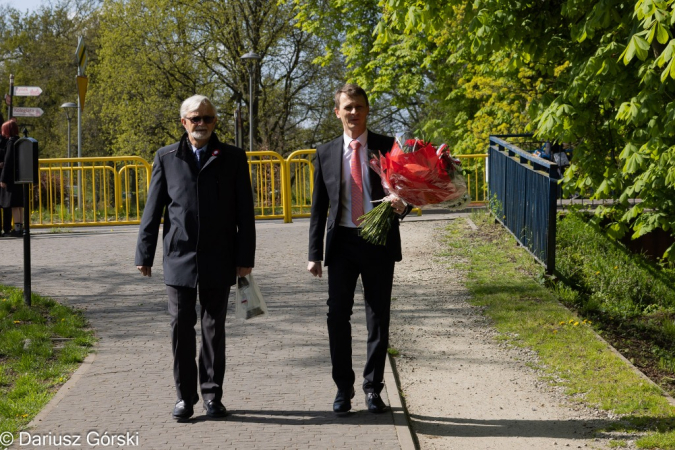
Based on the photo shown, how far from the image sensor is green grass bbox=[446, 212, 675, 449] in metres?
6.19

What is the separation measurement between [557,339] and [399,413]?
2680 millimetres

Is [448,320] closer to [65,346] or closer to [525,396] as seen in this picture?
[525,396]

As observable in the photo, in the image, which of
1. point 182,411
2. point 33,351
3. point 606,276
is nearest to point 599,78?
point 606,276

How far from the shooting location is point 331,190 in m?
5.95

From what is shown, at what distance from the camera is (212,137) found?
6043mm

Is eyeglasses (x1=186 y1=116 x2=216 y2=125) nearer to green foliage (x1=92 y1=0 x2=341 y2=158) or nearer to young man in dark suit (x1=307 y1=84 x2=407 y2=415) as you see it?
young man in dark suit (x1=307 y1=84 x2=407 y2=415)

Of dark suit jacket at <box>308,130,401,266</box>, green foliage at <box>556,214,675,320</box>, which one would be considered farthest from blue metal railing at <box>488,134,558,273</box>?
dark suit jacket at <box>308,130,401,266</box>

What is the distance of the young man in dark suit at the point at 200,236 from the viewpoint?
5863 millimetres

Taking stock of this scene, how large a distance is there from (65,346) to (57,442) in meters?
2.58

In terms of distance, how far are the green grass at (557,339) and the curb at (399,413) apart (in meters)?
1.19

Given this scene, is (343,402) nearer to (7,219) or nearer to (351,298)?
(351,298)

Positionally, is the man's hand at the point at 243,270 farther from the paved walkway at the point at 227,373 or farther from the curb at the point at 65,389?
the curb at the point at 65,389

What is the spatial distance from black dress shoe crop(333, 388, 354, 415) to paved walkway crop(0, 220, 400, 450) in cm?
8

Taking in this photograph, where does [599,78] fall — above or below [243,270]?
above
